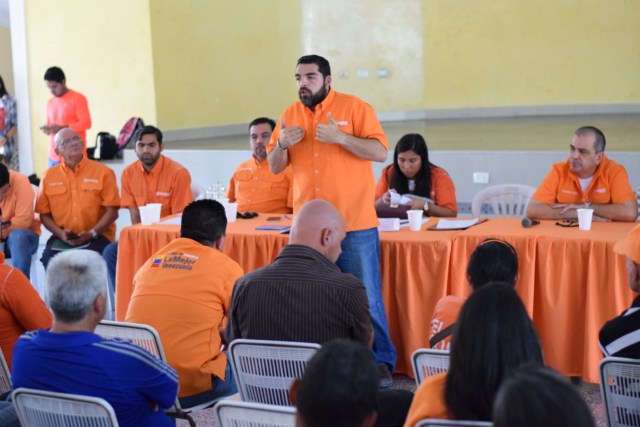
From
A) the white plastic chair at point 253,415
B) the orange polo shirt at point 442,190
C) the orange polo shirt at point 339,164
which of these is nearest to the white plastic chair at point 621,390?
the white plastic chair at point 253,415

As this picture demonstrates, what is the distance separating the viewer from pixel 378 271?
4.11m

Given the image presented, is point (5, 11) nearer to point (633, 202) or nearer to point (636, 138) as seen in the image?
point (636, 138)

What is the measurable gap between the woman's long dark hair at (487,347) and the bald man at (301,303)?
1.06m

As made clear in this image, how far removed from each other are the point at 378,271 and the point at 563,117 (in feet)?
27.0

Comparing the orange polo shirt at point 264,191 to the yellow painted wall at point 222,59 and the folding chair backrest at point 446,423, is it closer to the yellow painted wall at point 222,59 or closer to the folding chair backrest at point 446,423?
the folding chair backrest at point 446,423

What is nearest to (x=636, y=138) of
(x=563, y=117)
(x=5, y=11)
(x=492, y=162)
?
(x=492, y=162)

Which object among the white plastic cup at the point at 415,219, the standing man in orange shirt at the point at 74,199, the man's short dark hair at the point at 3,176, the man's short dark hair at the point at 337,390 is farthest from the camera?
the standing man in orange shirt at the point at 74,199

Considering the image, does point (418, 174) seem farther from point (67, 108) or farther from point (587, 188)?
point (67, 108)

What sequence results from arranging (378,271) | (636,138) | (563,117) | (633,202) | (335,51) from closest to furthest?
(378,271) → (633,202) → (636,138) → (563,117) → (335,51)

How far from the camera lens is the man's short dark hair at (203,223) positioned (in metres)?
3.32

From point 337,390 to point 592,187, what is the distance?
3405mm

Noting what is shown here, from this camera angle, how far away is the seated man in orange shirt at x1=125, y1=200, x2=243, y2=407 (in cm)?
309

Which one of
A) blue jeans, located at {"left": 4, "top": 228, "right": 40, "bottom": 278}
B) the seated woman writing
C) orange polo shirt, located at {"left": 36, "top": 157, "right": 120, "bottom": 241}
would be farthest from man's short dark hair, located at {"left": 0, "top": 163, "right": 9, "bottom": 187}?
the seated woman writing

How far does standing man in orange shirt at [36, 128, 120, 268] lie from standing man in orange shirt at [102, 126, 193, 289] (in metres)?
0.17
